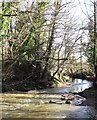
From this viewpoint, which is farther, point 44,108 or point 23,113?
point 44,108

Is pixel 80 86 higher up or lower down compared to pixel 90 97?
lower down

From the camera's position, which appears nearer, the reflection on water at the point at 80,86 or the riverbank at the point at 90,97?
the riverbank at the point at 90,97

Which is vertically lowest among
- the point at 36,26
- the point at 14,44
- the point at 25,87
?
the point at 25,87

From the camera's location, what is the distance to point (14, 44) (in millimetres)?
10445

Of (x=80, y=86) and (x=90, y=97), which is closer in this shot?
(x=90, y=97)

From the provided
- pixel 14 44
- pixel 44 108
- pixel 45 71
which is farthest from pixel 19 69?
pixel 44 108

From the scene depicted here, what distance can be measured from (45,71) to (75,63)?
1.42 m

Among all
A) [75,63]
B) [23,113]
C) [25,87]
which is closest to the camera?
[23,113]

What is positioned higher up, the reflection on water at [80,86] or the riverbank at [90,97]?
the riverbank at [90,97]

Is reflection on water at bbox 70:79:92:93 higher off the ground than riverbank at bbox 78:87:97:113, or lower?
lower

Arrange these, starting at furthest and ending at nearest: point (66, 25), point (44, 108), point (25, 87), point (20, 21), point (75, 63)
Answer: point (75, 63), point (25, 87), point (66, 25), point (20, 21), point (44, 108)

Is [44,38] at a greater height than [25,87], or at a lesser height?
greater

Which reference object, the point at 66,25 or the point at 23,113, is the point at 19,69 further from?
the point at 23,113

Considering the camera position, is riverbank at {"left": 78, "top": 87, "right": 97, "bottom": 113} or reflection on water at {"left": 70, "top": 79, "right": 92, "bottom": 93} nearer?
riverbank at {"left": 78, "top": 87, "right": 97, "bottom": 113}
